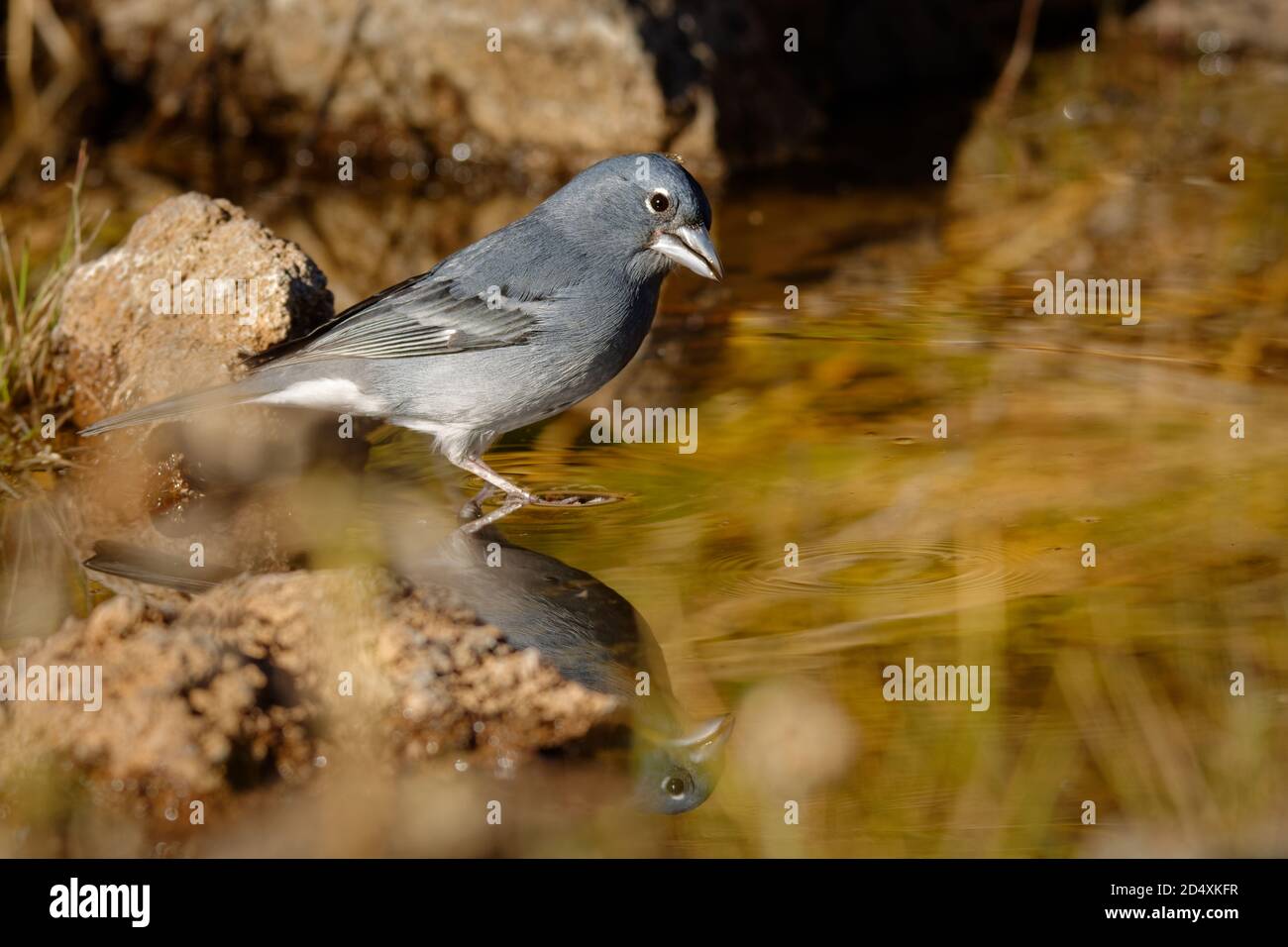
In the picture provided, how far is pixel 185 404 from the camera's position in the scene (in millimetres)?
4895

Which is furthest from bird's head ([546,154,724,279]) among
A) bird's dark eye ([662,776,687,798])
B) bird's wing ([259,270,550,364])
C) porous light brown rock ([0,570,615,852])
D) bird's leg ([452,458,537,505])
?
bird's dark eye ([662,776,687,798])

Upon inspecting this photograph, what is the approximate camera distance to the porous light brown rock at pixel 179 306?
17.5ft

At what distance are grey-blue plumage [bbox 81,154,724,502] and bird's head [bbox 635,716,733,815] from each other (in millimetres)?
1523

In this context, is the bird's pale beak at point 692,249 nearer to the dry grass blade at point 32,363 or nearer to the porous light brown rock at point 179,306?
the porous light brown rock at point 179,306

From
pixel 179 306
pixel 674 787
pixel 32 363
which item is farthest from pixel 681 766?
pixel 32 363

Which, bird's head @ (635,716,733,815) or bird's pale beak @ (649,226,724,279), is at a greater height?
bird's pale beak @ (649,226,724,279)

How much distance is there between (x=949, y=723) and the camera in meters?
3.70

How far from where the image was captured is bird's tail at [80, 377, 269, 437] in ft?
16.0

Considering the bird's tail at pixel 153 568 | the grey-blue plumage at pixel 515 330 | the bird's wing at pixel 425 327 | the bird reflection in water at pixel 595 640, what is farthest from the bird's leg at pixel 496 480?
the bird's tail at pixel 153 568

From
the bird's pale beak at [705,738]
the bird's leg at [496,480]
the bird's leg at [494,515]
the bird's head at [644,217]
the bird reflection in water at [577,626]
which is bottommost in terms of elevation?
the bird's pale beak at [705,738]

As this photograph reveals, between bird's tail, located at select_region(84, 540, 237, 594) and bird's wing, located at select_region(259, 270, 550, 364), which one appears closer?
bird's tail, located at select_region(84, 540, 237, 594)

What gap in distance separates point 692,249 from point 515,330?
0.60m

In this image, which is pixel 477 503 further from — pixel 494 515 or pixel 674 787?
pixel 674 787

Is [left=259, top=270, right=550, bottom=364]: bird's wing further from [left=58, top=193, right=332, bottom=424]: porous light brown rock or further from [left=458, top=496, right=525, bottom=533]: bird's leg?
[left=458, top=496, right=525, bottom=533]: bird's leg
